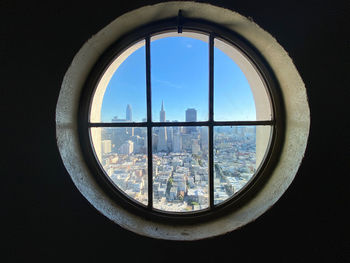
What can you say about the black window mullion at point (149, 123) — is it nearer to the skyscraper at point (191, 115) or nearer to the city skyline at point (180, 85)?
the city skyline at point (180, 85)

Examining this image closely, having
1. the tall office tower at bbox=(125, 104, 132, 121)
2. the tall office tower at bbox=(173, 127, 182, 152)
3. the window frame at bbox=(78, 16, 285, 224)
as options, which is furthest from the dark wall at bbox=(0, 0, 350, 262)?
the tall office tower at bbox=(173, 127, 182, 152)

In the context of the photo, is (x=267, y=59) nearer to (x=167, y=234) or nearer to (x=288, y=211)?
(x=288, y=211)

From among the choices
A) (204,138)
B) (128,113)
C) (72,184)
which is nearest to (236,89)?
(204,138)

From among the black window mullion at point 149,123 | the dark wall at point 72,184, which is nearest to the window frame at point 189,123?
the black window mullion at point 149,123

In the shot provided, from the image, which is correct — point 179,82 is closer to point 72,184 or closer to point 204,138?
point 204,138

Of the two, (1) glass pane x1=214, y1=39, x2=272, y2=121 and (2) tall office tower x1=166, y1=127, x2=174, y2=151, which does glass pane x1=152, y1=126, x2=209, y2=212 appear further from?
(1) glass pane x1=214, y1=39, x2=272, y2=121

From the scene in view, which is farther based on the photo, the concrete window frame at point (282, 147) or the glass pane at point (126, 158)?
the glass pane at point (126, 158)

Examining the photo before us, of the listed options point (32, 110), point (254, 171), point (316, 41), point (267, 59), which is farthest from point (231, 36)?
point (32, 110)
